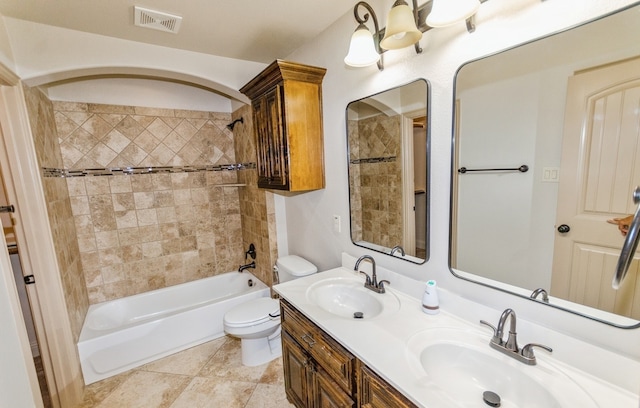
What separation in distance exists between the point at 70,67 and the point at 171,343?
7.21 ft

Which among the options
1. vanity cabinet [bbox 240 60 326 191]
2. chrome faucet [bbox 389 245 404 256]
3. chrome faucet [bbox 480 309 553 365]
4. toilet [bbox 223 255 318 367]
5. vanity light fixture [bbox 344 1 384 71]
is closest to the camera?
chrome faucet [bbox 480 309 553 365]

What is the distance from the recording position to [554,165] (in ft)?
3.09

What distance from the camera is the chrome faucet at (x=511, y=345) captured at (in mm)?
888

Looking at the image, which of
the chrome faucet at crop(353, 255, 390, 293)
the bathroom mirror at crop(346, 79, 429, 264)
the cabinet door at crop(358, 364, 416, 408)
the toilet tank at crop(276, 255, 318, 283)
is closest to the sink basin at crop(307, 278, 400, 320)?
the chrome faucet at crop(353, 255, 390, 293)

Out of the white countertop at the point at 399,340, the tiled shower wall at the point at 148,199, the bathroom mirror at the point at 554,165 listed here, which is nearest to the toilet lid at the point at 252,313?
the white countertop at the point at 399,340

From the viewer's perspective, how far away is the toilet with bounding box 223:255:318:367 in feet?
6.81

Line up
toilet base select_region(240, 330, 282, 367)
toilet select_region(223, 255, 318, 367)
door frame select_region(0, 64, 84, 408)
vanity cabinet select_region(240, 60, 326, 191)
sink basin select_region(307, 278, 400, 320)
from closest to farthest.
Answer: sink basin select_region(307, 278, 400, 320) → door frame select_region(0, 64, 84, 408) → vanity cabinet select_region(240, 60, 326, 191) → toilet select_region(223, 255, 318, 367) → toilet base select_region(240, 330, 282, 367)

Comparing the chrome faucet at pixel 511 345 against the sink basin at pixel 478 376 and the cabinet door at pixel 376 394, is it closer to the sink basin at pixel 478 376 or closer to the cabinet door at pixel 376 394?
the sink basin at pixel 478 376

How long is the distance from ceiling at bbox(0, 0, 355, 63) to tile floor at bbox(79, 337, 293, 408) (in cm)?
246

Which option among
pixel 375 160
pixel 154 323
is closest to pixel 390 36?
pixel 375 160

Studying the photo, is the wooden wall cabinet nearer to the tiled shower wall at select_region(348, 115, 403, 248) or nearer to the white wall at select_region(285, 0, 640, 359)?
the white wall at select_region(285, 0, 640, 359)

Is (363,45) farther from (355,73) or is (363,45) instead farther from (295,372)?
(295,372)

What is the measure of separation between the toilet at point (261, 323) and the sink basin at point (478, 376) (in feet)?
4.00

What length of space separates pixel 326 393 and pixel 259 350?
1.14 m
